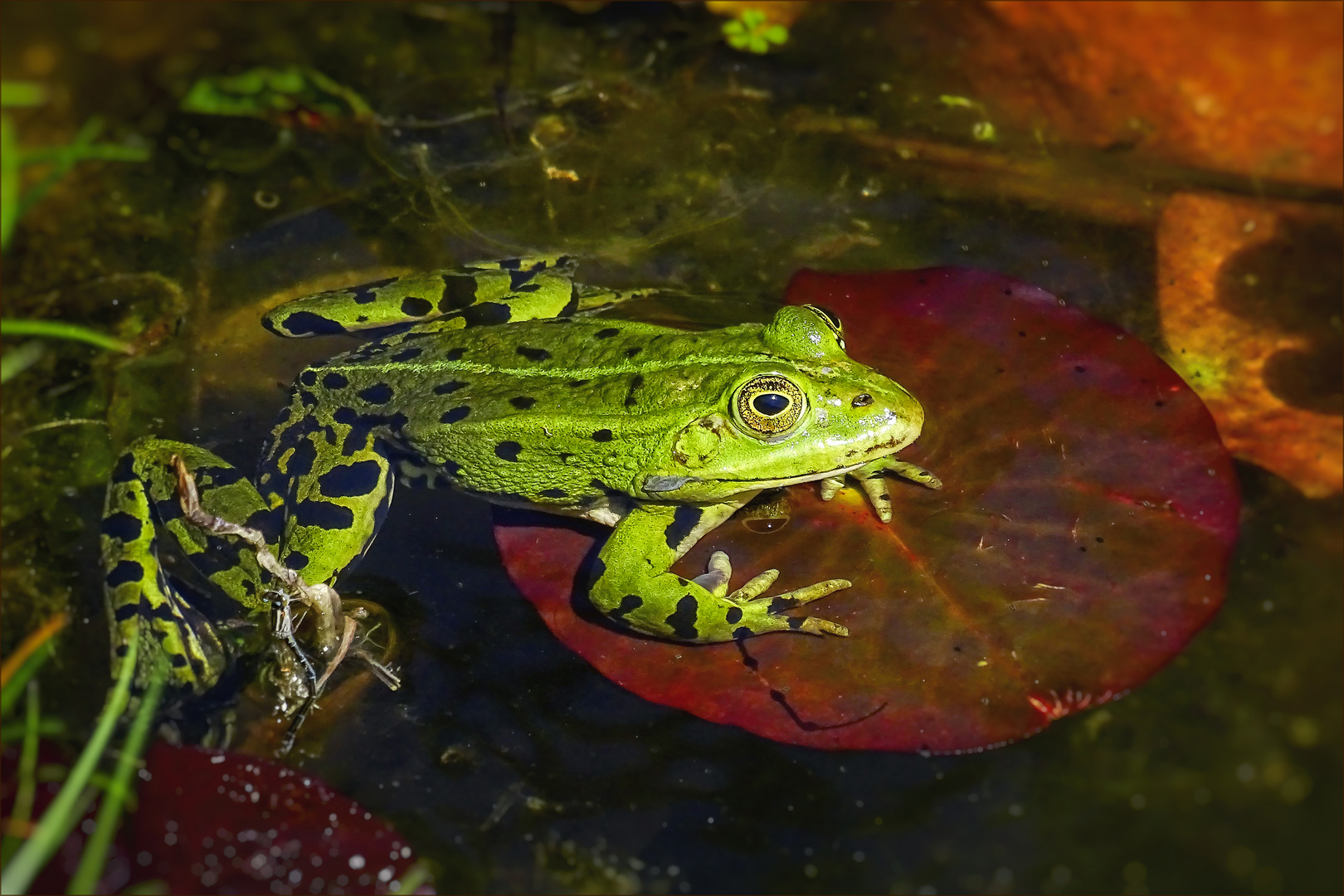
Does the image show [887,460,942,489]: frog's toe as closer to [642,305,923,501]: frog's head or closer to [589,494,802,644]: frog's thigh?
[642,305,923,501]: frog's head

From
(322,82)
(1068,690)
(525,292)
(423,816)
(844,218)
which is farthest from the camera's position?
(322,82)

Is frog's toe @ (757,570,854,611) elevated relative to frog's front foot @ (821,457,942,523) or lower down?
lower down

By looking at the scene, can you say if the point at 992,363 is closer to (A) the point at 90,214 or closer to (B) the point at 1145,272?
(B) the point at 1145,272

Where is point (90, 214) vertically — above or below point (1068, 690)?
above

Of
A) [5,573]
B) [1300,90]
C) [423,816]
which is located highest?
[1300,90]

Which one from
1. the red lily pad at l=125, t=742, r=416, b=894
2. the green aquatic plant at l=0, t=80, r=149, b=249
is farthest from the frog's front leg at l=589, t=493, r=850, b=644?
the green aquatic plant at l=0, t=80, r=149, b=249

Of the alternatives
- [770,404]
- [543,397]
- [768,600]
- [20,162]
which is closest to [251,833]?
[543,397]

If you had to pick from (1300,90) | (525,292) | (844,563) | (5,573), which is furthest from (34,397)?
(1300,90)
